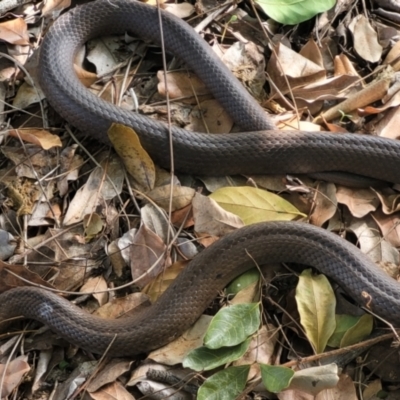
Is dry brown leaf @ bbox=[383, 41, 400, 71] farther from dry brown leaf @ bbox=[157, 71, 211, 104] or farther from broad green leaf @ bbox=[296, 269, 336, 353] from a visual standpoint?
broad green leaf @ bbox=[296, 269, 336, 353]

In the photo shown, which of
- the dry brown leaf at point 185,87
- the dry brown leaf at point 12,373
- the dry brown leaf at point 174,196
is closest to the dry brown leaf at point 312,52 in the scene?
the dry brown leaf at point 185,87

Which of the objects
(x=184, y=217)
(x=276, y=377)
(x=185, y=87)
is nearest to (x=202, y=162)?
(x=184, y=217)

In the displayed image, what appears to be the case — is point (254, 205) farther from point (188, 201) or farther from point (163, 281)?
point (163, 281)

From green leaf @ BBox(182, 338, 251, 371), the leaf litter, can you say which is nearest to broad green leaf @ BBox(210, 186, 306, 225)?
the leaf litter

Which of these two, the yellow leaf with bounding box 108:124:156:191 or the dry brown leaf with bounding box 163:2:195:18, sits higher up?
the dry brown leaf with bounding box 163:2:195:18

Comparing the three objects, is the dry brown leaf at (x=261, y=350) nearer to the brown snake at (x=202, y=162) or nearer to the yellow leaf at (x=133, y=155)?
the brown snake at (x=202, y=162)

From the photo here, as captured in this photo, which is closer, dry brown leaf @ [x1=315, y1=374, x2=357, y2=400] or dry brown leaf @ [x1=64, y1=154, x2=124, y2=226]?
dry brown leaf @ [x1=315, y1=374, x2=357, y2=400]

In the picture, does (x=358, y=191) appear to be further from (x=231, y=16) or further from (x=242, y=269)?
(x=231, y=16)
